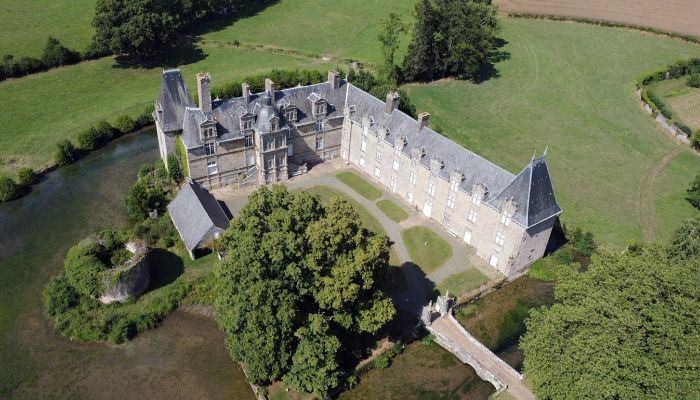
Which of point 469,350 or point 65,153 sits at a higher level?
point 65,153

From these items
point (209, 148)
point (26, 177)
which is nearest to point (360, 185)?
point (209, 148)

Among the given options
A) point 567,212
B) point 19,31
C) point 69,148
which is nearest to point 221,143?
point 69,148

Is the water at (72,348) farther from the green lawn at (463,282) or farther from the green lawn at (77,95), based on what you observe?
the green lawn at (463,282)

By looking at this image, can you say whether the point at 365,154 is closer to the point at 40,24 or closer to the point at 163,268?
the point at 163,268

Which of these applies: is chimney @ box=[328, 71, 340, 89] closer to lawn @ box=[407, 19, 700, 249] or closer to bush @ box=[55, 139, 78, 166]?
lawn @ box=[407, 19, 700, 249]

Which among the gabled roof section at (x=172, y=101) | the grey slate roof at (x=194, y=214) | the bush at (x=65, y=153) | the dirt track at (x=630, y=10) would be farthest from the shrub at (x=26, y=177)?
the dirt track at (x=630, y=10)

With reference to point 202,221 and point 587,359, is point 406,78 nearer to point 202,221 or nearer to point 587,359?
point 202,221
